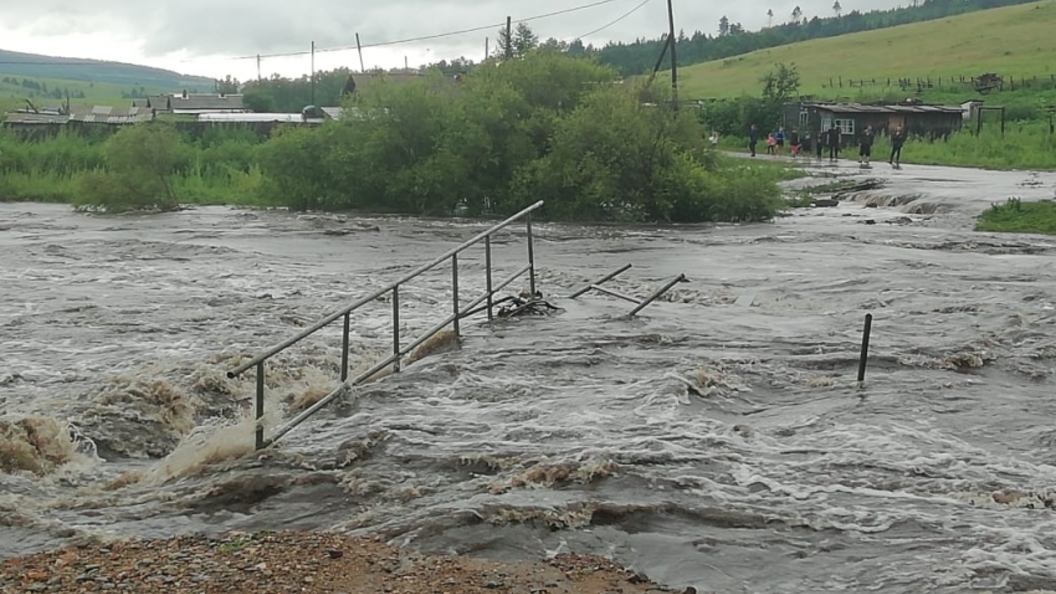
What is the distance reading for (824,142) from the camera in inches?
2389

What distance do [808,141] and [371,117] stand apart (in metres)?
33.8

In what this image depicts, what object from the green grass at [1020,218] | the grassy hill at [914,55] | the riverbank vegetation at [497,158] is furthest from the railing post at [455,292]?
the grassy hill at [914,55]

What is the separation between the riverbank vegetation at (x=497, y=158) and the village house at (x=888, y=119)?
30.1m

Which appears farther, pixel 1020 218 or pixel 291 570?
pixel 1020 218

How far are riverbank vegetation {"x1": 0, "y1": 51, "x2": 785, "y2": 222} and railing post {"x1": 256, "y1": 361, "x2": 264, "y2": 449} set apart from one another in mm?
22798

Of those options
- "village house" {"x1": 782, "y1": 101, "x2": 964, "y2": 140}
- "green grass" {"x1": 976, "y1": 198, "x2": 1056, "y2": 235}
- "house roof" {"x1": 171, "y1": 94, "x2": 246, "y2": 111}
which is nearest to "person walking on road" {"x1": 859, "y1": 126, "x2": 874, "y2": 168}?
"village house" {"x1": 782, "y1": 101, "x2": 964, "y2": 140}

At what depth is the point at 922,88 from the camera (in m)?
85.1

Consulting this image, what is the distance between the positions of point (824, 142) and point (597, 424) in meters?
53.2

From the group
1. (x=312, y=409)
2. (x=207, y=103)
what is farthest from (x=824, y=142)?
(x=312, y=409)

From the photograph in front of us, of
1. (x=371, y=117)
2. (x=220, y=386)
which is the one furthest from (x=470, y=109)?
(x=220, y=386)

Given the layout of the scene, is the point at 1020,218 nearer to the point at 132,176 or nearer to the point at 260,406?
the point at 260,406

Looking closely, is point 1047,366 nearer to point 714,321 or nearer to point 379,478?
point 714,321

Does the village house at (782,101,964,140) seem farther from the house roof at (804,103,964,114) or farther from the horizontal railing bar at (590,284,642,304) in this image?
the horizontal railing bar at (590,284,642,304)

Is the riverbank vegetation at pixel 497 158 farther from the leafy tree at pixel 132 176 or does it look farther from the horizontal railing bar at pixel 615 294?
the horizontal railing bar at pixel 615 294
